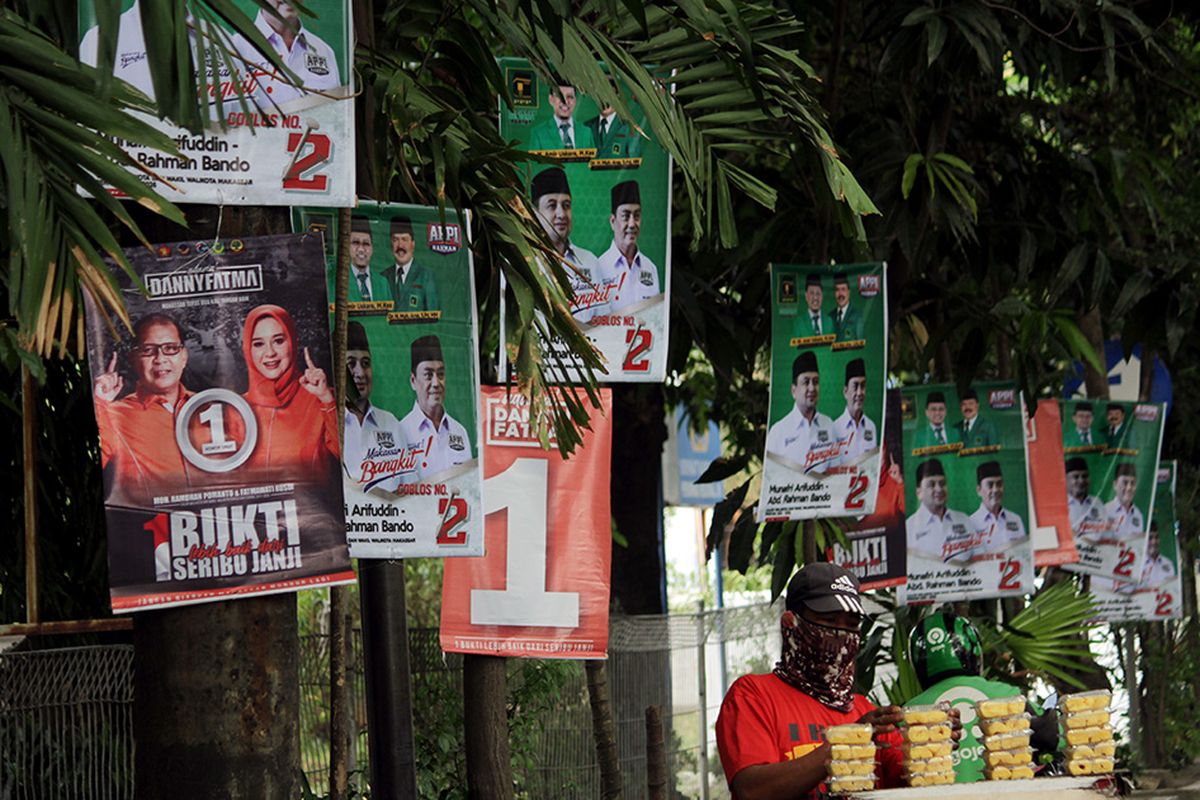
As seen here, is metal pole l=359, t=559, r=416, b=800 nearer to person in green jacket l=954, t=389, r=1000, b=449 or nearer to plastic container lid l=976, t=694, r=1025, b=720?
plastic container lid l=976, t=694, r=1025, b=720

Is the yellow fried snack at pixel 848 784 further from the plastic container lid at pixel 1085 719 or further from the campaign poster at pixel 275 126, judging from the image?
the campaign poster at pixel 275 126

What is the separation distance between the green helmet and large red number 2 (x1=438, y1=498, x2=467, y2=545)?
1.63 metres

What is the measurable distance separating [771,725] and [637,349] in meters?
2.59

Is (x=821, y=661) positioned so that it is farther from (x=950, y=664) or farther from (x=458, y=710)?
(x=458, y=710)

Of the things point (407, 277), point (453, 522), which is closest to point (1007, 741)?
point (453, 522)

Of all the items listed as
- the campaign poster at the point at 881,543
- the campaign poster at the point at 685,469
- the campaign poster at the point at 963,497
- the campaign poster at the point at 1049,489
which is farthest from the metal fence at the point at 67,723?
the campaign poster at the point at 685,469

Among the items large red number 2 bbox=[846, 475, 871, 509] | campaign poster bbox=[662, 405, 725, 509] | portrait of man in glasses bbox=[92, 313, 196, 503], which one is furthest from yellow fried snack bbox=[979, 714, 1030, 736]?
campaign poster bbox=[662, 405, 725, 509]

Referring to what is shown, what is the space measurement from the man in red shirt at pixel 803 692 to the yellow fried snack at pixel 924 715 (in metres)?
0.33

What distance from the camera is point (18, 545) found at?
7.87 metres

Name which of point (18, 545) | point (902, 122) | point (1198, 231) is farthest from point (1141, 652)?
point (18, 545)

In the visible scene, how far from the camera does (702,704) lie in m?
13.2

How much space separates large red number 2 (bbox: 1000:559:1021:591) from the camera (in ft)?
38.4

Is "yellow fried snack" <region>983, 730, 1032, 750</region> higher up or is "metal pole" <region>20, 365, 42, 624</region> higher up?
"metal pole" <region>20, 365, 42, 624</region>

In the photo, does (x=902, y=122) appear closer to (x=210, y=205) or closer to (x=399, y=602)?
(x=399, y=602)
